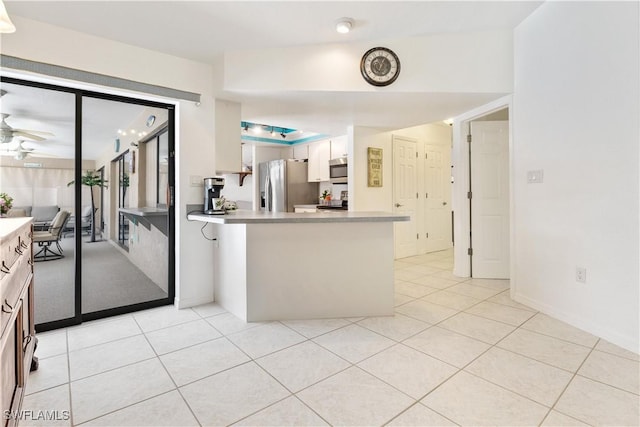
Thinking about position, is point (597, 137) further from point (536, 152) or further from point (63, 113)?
point (63, 113)

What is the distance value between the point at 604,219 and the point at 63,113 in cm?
447

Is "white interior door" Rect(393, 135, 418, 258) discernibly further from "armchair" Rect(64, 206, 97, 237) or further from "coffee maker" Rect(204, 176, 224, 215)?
"armchair" Rect(64, 206, 97, 237)

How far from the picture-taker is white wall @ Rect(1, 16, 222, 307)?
2.71 metres

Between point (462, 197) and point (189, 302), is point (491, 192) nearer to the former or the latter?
point (462, 197)

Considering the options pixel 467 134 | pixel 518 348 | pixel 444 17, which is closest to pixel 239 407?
pixel 518 348

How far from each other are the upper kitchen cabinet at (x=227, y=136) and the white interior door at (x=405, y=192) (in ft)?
9.21

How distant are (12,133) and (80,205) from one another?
2.45ft

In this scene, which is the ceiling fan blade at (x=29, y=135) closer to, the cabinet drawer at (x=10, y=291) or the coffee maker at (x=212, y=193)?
the coffee maker at (x=212, y=193)

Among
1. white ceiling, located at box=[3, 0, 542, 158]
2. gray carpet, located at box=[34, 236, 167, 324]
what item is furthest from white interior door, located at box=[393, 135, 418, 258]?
gray carpet, located at box=[34, 236, 167, 324]

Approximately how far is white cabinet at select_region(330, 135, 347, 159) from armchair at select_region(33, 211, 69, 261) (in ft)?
14.0

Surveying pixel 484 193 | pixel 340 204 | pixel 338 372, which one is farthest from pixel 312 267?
pixel 340 204

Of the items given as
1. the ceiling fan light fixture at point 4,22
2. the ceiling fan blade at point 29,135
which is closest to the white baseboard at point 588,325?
the ceiling fan light fixture at point 4,22

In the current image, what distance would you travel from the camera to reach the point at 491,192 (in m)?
4.01

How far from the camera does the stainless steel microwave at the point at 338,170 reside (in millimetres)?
5551
